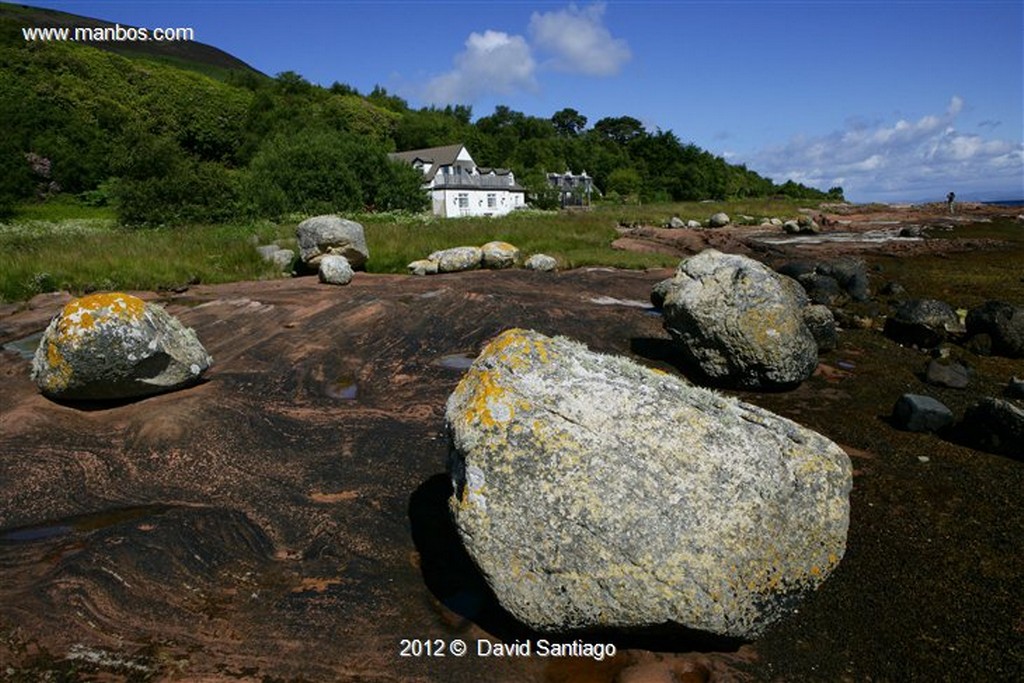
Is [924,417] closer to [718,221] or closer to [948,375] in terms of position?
[948,375]

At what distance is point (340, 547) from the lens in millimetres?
6301

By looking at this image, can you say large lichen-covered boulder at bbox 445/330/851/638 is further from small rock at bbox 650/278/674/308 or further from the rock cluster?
the rock cluster

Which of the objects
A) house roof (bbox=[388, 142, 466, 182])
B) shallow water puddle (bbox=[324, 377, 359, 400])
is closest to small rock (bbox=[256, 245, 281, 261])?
shallow water puddle (bbox=[324, 377, 359, 400])

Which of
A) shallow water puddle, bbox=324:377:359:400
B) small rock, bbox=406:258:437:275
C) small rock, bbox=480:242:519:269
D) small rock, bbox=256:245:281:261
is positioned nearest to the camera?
shallow water puddle, bbox=324:377:359:400

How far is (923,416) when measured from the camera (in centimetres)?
918

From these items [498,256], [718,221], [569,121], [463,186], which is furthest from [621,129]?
[498,256]

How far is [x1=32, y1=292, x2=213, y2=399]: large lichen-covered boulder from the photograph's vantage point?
A: 955cm

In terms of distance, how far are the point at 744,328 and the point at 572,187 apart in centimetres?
8210

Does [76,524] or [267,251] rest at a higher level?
[267,251]

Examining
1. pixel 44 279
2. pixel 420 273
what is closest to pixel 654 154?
pixel 420 273

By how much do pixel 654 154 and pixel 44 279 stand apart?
103077 mm

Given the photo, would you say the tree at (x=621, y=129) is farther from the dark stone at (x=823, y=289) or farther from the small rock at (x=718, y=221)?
the dark stone at (x=823, y=289)

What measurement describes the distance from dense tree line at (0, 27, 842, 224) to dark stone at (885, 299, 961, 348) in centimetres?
3626

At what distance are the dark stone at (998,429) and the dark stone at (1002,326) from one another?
20.3 feet
